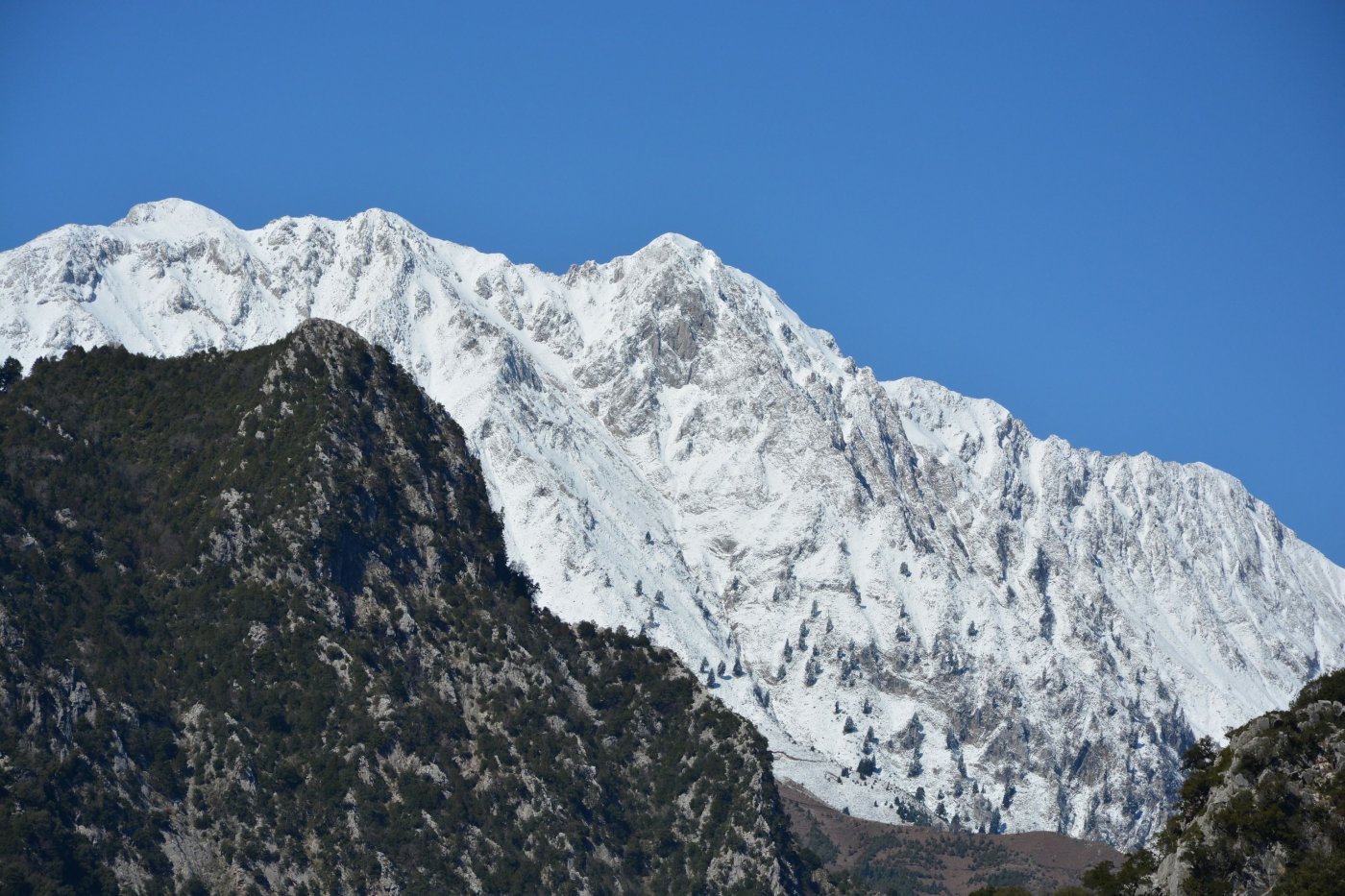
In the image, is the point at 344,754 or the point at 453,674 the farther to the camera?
the point at 453,674

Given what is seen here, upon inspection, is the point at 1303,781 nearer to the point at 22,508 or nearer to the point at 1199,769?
the point at 1199,769

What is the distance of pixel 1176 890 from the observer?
4843 inches

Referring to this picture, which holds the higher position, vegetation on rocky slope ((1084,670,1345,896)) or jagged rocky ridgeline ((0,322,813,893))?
jagged rocky ridgeline ((0,322,813,893))

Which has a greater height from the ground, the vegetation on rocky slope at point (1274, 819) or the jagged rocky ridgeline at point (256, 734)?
the jagged rocky ridgeline at point (256, 734)

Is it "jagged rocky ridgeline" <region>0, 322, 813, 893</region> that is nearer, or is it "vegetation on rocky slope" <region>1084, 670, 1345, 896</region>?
"vegetation on rocky slope" <region>1084, 670, 1345, 896</region>

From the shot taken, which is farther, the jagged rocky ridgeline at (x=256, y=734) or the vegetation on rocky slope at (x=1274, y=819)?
the jagged rocky ridgeline at (x=256, y=734)

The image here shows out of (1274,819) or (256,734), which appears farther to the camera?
(256,734)

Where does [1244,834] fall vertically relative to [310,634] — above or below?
below

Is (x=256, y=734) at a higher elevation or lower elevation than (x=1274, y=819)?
higher

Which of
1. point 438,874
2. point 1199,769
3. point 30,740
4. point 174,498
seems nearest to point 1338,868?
point 1199,769

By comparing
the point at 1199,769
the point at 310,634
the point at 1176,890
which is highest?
the point at 310,634

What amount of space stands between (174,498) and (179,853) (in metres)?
36.0

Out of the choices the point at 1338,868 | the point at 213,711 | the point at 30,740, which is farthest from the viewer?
the point at 213,711

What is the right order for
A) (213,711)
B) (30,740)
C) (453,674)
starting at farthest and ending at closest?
(453,674), (213,711), (30,740)
